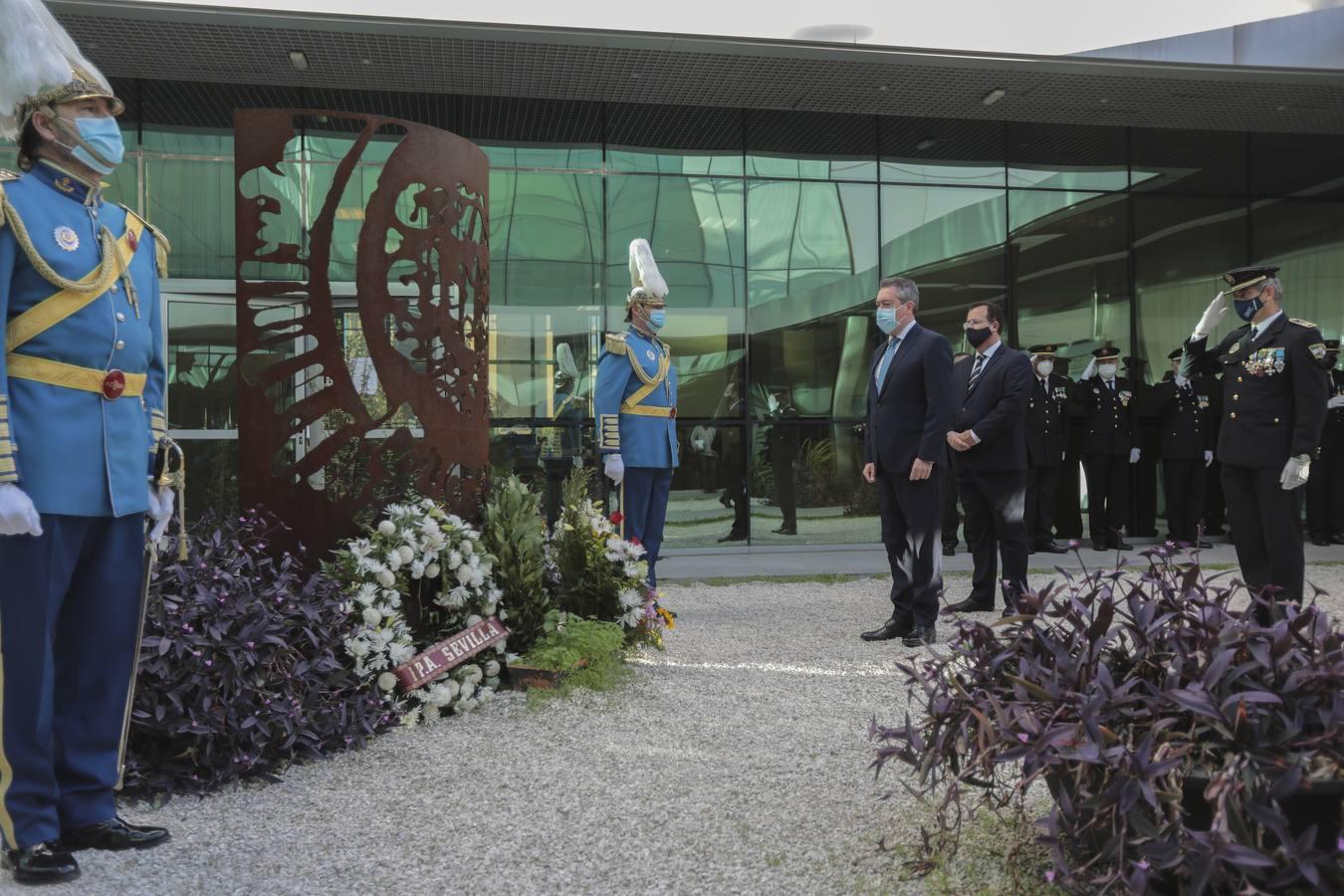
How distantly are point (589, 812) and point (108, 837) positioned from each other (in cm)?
132

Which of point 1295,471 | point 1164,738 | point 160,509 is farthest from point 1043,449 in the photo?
point 160,509

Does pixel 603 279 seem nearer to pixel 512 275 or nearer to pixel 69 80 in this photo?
pixel 512 275

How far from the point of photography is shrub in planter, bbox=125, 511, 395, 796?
3.33 metres

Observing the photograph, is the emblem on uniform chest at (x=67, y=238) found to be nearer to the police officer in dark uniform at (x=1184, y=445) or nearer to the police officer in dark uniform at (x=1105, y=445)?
the police officer in dark uniform at (x=1105, y=445)

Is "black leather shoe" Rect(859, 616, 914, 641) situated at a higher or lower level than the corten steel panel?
lower

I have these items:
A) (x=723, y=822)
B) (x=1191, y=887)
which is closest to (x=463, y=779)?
(x=723, y=822)

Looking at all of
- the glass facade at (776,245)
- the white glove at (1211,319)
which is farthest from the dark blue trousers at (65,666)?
the glass facade at (776,245)

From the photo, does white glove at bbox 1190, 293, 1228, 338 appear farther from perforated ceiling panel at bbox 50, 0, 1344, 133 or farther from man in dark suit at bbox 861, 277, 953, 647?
perforated ceiling panel at bbox 50, 0, 1344, 133

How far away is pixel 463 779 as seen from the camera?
3.48 m

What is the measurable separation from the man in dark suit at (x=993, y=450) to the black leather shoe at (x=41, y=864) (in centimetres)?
525

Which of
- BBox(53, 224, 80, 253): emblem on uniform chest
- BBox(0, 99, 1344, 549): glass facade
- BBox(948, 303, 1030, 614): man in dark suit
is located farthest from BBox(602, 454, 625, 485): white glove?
BBox(0, 99, 1344, 549): glass facade

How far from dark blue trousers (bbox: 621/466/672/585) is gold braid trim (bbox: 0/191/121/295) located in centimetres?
383

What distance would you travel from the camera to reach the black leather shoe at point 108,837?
2.79 metres

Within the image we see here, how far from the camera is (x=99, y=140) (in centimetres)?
273
